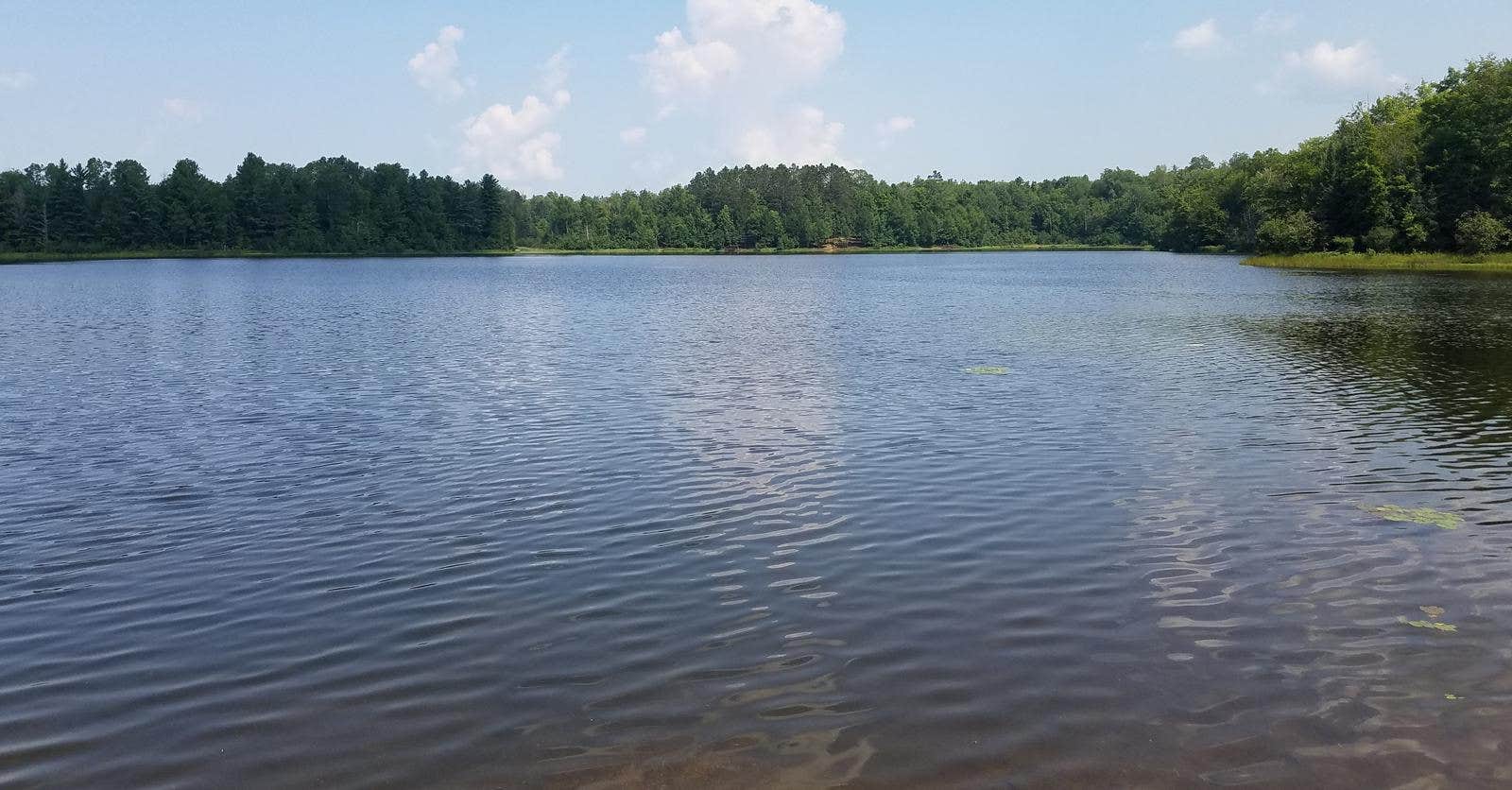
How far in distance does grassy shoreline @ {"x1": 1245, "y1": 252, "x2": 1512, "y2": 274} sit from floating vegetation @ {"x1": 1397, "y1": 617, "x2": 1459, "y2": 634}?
99.1 metres

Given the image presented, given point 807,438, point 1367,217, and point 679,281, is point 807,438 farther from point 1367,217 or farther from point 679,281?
point 1367,217

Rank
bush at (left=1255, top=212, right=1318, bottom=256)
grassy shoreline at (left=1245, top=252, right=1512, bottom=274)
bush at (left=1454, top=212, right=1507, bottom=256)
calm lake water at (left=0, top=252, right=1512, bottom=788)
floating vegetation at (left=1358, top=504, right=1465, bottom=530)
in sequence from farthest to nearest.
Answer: bush at (left=1255, top=212, right=1318, bottom=256)
bush at (left=1454, top=212, right=1507, bottom=256)
grassy shoreline at (left=1245, top=252, right=1512, bottom=274)
floating vegetation at (left=1358, top=504, right=1465, bottom=530)
calm lake water at (left=0, top=252, right=1512, bottom=788)

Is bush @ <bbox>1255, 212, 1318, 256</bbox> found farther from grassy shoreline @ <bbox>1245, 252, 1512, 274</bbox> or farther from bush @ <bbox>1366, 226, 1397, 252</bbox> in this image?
bush @ <bbox>1366, 226, 1397, 252</bbox>

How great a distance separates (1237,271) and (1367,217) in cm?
2263

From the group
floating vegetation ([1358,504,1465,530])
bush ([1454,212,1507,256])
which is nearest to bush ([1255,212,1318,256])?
bush ([1454,212,1507,256])

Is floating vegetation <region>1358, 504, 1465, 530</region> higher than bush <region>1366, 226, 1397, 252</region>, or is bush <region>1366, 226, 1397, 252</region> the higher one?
bush <region>1366, 226, 1397, 252</region>

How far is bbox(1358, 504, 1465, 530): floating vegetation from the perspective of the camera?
15.1 meters

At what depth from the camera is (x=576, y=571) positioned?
13.2m

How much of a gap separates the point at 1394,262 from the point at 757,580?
113673 mm

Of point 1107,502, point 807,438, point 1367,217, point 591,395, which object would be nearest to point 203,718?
point 1107,502

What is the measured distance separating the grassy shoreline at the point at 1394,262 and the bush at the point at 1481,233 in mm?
1286

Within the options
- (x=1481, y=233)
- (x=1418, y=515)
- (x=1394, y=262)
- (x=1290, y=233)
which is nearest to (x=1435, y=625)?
(x=1418, y=515)

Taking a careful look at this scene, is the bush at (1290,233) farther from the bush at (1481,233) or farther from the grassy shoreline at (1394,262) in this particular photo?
the bush at (1481,233)

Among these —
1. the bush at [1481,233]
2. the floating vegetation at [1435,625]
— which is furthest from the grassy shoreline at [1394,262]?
the floating vegetation at [1435,625]
